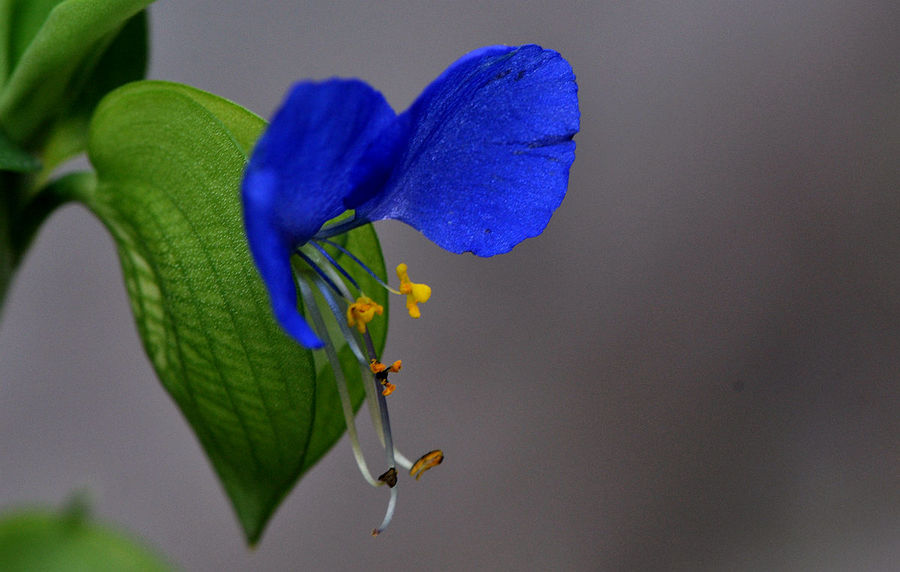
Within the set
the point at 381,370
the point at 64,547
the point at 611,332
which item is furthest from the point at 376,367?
the point at 611,332

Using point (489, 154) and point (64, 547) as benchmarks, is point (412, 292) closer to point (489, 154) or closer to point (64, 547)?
point (489, 154)

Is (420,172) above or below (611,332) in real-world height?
above

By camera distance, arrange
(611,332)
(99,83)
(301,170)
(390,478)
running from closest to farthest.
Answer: (301,170)
(390,478)
(99,83)
(611,332)

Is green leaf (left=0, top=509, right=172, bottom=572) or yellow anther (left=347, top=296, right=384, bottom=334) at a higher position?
yellow anther (left=347, top=296, right=384, bottom=334)

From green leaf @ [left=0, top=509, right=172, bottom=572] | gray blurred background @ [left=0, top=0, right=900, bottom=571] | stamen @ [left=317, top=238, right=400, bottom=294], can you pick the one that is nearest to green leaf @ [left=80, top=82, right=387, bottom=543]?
stamen @ [left=317, top=238, right=400, bottom=294]

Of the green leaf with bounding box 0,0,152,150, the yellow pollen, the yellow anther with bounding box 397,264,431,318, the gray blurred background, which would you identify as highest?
the green leaf with bounding box 0,0,152,150

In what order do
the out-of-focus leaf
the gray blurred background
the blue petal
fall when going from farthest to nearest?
the gray blurred background → the out-of-focus leaf → the blue petal

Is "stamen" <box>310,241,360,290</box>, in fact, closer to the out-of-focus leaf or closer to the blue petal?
the blue petal
